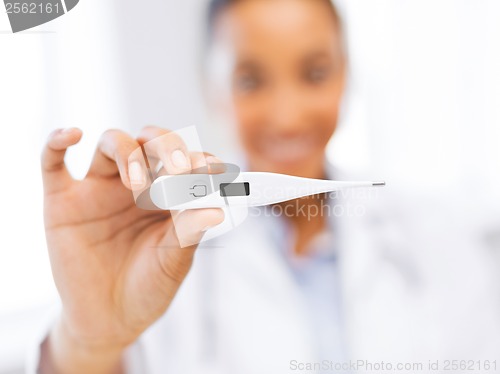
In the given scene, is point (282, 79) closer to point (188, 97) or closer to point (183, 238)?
point (188, 97)

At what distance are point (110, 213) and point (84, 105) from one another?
1.02 feet

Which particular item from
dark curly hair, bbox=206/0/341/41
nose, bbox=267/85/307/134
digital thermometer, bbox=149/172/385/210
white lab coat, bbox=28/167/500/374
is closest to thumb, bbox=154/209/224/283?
digital thermometer, bbox=149/172/385/210

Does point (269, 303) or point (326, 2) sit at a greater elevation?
point (326, 2)

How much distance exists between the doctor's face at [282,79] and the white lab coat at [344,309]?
10 centimetres

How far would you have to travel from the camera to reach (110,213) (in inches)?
16.0

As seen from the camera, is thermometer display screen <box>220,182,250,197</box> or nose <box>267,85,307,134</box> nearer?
thermometer display screen <box>220,182,250,197</box>

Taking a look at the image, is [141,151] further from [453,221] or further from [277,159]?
[453,221]

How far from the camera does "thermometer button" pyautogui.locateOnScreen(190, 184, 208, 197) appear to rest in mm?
363

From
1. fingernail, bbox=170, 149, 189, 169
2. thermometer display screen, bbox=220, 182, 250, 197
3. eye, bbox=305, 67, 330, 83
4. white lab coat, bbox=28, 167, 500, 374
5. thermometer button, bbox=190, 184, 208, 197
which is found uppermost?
eye, bbox=305, 67, 330, 83

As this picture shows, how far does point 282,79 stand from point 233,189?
263 mm

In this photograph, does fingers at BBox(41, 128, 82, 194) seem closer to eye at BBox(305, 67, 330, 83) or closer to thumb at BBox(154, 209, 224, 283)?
thumb at BBox(154, 209, 224, 283)

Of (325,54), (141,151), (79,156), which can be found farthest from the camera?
(325,54)

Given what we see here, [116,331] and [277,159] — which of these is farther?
[277,159]

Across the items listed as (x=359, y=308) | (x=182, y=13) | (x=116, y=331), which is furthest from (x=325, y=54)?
(x=116, y=331)
